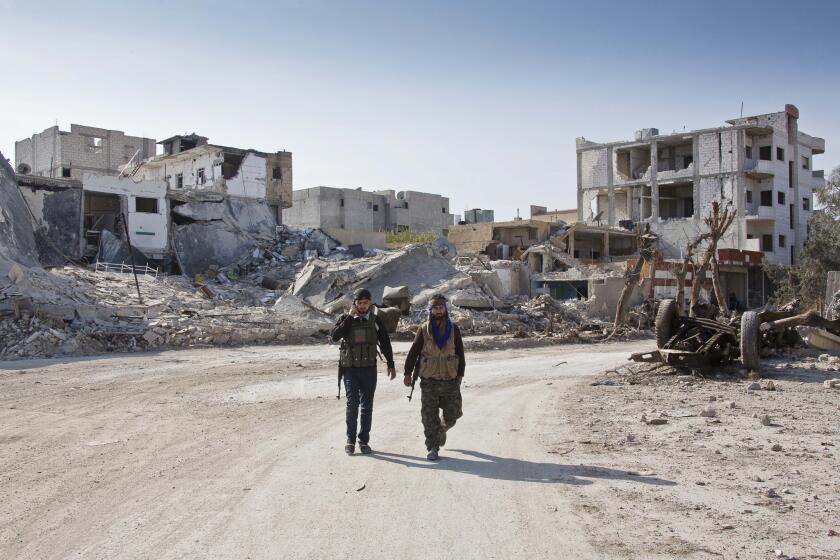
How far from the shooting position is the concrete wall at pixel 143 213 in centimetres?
3834

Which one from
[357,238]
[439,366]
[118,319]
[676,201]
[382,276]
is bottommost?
[118,319]

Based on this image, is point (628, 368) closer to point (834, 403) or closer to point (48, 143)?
point (834, 403)

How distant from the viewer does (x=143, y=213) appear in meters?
39.2

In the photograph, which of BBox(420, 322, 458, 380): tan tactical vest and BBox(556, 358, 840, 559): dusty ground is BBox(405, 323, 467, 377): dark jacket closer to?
BBox(420, 322, 458, 380): tan tactical vest

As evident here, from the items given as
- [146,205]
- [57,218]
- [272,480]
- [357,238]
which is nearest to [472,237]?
[357,238]

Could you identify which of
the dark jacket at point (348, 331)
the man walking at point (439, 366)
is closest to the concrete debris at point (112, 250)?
the dark jacket at point (348, 331)

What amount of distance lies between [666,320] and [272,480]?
10823 millimetres

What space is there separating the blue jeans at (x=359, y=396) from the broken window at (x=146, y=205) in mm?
34653

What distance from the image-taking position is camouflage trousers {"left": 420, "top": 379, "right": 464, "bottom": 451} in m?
7.61

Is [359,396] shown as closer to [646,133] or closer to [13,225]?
[13,225]

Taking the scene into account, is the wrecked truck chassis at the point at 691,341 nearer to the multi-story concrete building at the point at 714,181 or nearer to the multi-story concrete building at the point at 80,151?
the multi-story concrete building at the point at 714,181

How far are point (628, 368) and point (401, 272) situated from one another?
15.9 meters

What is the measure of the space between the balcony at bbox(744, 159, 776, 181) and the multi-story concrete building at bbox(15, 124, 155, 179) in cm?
4877

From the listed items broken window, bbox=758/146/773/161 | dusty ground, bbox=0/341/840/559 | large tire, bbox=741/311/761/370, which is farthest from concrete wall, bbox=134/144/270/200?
dusty ground, bbox=0/341/840/559
